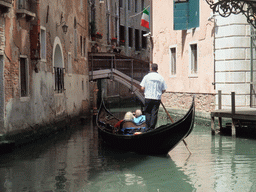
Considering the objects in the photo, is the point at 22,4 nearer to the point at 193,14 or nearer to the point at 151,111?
the point at 151,111

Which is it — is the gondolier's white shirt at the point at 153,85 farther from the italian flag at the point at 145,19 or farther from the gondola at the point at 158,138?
the italian flag at the point at 145,19

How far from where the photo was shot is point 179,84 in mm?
17578

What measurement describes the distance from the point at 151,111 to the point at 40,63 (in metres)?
4.43

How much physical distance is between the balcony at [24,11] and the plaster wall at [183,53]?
5.84m

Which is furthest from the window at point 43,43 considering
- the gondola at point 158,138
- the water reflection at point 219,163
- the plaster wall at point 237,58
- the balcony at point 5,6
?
the plaster wall at point 237,58

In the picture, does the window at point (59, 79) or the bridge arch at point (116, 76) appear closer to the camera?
the window at point (59, 79)

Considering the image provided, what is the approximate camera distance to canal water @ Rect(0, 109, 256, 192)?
6.92 m

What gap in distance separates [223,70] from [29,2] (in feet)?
18.7

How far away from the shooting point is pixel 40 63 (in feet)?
42.3

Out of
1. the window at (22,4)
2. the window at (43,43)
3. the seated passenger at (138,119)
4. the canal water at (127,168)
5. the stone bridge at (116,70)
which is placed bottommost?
the canal water at (127,168)

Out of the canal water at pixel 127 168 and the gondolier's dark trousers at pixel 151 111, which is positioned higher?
the gondolier's dark trousers at pixel 151 111

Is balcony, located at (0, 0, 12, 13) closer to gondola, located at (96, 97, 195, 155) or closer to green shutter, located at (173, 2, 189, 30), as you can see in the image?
gondola, located at (96, 97, 195, 155)

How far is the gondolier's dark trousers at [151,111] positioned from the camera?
31.0ft

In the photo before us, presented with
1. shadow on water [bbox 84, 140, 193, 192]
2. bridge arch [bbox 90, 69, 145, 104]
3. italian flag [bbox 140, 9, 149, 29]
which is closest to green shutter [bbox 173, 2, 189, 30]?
italian flag [bbox 140, 9, 149, 29]
